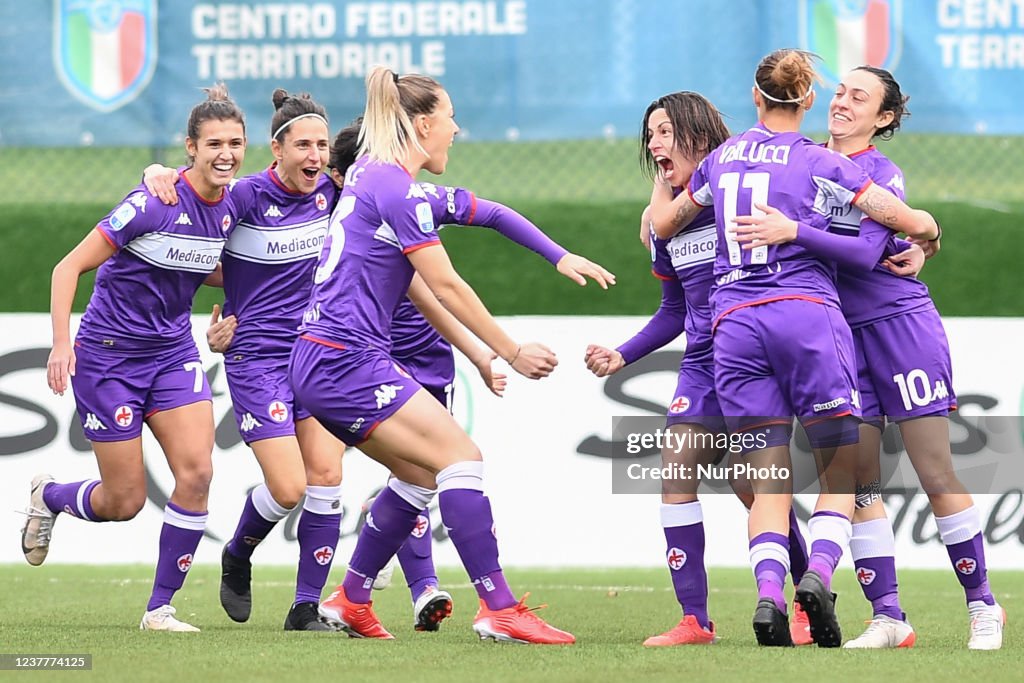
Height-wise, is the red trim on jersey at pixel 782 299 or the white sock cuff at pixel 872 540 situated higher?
the red trim on jersey at pixel 782 299

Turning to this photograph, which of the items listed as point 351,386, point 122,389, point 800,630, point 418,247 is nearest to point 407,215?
point 418,247

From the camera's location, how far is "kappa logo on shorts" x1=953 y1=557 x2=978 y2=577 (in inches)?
226

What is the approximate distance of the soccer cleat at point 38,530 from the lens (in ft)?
22.7

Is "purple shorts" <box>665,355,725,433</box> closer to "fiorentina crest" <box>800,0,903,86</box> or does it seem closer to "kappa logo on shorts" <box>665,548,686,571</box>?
"kappa logo on shorts" <box>665,548,686,571</box>

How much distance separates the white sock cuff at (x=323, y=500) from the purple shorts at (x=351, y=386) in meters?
1.49

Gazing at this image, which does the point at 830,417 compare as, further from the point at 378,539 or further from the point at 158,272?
the point at 158,272

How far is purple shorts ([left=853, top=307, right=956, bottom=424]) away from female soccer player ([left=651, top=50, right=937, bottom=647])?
0.37m

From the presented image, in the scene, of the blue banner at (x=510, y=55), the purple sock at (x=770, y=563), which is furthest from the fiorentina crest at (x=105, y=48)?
the purple sock at (x=770, y=563)

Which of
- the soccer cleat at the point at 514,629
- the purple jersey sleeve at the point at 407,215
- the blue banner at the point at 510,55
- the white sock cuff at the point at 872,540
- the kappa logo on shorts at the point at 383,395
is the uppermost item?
the blue banner at the point at 510,55

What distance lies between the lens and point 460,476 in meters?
5.32

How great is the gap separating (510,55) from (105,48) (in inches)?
97.4

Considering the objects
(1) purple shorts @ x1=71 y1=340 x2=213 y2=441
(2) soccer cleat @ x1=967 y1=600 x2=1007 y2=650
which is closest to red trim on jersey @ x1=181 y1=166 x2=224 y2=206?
(1) purple shorts @ x1=71 y1=340 x2=213 y2=441

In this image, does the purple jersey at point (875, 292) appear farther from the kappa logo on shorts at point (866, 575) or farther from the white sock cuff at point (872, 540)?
the kappa logo on shorts at point (866, 575)

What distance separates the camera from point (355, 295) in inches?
210
